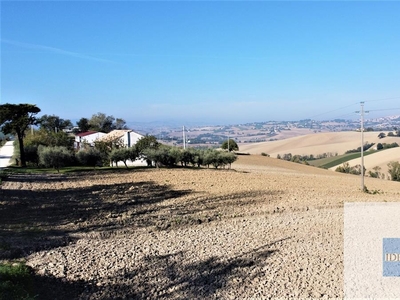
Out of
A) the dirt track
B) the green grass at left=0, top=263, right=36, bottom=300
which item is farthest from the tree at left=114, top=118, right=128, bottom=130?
the green grass at left=0, top=263, right=36, bottom=300

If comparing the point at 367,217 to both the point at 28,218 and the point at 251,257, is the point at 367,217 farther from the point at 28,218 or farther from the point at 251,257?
the point at 28,218

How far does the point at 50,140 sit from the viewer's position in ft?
143

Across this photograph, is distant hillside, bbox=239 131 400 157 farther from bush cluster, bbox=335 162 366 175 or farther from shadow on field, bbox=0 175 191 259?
shadow on field, bbox=0 175 191 259

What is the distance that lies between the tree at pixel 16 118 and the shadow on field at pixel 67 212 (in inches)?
705

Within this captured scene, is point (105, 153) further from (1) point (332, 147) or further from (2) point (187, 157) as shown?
(1) point (332, 147)

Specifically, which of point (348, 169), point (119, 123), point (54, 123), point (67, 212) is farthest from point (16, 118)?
point (119, 123)

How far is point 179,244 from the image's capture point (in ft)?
Answer: 29.5

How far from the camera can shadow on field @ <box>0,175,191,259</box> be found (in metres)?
9.52

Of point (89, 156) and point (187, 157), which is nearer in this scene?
point (89, 156)

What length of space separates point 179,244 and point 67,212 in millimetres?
6057

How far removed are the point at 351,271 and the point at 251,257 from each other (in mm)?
1993

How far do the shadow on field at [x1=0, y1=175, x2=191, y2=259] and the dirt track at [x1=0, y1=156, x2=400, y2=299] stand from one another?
39 mm

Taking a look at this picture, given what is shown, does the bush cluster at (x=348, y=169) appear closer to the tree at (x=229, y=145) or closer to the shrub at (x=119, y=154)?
the tree at (x=229, y=145)

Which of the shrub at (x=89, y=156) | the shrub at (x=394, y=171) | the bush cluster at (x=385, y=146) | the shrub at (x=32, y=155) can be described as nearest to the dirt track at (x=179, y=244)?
the shrub at (x=89, y=156)
